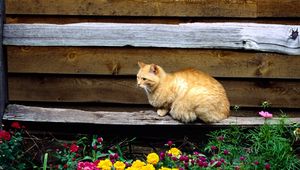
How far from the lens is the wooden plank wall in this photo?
470cm

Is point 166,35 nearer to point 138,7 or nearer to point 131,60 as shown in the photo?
point 138,7

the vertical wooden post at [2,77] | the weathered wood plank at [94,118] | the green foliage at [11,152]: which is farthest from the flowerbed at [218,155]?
the vertical wooden post at [2,77]

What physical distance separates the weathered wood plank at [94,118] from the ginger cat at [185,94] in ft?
0.22

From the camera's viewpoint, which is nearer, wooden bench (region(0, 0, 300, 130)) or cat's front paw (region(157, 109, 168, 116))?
cat's front paw (region(157, 109, 168, 116))

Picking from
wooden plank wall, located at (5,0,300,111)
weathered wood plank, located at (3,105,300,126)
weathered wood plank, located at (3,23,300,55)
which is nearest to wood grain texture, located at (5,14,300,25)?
wooden plank wall, located at (5,0,300,111)

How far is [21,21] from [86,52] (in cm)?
59

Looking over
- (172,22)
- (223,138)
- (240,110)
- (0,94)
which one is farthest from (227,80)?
(0,94)

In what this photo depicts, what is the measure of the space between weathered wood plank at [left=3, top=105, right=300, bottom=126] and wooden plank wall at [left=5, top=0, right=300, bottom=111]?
2.39 ft

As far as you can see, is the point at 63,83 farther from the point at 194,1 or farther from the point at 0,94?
the point at 194,1

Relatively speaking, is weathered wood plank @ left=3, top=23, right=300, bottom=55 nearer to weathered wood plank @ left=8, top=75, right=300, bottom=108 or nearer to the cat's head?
the cat's head

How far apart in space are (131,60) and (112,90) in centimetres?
32

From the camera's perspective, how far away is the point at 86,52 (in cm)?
489

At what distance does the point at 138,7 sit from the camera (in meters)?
4.73

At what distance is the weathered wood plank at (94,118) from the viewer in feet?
13.4
